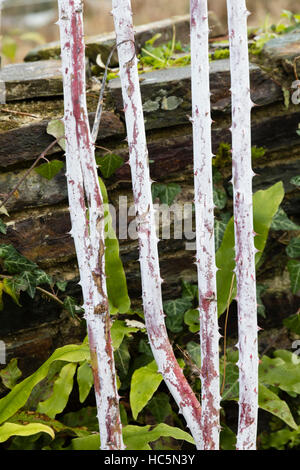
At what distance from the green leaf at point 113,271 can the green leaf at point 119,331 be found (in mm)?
62

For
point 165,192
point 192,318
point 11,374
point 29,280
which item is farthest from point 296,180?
point 11,374

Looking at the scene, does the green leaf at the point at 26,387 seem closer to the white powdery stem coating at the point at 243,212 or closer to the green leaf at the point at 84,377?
the green leaf at the point at 84,377

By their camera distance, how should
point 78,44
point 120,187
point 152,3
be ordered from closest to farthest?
point 78,44
point 120,187
point 152,3

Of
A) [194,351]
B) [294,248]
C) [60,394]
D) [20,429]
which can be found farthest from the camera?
[294,248]

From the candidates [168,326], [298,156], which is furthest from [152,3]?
[168,326]

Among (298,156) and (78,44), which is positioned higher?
(298,156)

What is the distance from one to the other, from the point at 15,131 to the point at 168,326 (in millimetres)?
903

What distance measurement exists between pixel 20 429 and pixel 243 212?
0.88 metres

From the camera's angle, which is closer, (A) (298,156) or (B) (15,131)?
(B) (15,131)

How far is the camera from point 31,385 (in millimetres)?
1743

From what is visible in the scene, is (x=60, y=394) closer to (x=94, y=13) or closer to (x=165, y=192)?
(x=165, y=192)

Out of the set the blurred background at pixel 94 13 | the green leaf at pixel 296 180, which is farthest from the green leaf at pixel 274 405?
the blurred background at pixel 94 13

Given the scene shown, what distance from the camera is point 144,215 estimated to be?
1591 millimetres
